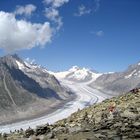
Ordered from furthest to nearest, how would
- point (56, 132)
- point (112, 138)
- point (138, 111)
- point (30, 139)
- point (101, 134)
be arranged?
1. point (138, 111)
2. point (56, 132)
3. point (30, 139)
4. point (101, 134)
5. point (112, 138)

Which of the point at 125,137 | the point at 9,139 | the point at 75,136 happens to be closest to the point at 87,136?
the point at 75,136

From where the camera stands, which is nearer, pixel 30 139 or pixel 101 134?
pixel 101 134

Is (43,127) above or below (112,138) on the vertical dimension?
above

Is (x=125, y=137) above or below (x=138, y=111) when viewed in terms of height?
below

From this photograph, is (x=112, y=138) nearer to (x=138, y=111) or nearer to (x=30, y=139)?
(x=30, y=139)

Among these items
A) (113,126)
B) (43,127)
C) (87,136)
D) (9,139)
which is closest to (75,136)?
(87,136)

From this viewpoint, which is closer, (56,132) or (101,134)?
(101,134)

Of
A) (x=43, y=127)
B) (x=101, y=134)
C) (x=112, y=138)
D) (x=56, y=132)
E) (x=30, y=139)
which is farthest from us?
(x=43, y=127)

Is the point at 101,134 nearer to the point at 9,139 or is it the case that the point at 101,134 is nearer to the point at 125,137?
the point at 125,137

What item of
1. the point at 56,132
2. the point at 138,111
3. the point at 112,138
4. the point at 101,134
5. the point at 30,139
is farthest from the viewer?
the point at 138,111
